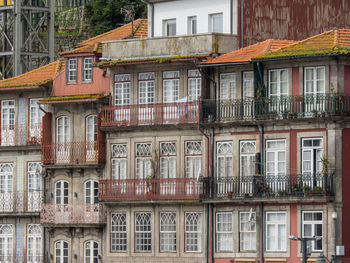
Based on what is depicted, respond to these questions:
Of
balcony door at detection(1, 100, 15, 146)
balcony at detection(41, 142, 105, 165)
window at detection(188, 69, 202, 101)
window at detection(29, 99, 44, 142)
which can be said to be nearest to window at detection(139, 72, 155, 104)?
window at detection(188, 69, 202, 101)

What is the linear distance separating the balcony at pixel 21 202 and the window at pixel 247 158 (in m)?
12.4

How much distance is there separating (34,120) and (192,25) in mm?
10011

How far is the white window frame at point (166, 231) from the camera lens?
8106 cm

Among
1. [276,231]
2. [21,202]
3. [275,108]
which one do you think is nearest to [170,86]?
[275,108]

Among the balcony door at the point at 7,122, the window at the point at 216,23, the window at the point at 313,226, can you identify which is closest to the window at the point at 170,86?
the window at the point at 216,23

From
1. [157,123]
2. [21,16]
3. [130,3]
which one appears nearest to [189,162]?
[157,123]

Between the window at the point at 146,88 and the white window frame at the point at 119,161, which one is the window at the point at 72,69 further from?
the white window frame at the point at 119,161

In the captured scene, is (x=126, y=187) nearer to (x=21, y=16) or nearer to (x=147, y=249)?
(x=147, y=249)

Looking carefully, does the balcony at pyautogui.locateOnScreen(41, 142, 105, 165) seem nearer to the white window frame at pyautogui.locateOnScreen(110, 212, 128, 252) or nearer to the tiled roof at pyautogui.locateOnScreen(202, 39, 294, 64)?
the white window frame at pyautogui.locateOnScreen(110, 212, 128, 252)

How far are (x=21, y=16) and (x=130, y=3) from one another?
44.0 feet

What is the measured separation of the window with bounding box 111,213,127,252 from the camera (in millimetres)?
82562

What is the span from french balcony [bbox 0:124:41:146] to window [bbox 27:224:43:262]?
4.15 metres

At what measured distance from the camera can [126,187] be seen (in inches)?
3238

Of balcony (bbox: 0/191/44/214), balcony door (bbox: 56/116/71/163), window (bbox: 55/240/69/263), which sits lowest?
window (bbox: 55/240/69/263)
